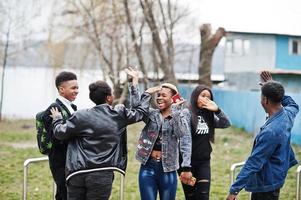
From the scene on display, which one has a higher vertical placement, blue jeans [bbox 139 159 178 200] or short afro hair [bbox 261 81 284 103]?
short afro hair [bbox 261 81 284 103]

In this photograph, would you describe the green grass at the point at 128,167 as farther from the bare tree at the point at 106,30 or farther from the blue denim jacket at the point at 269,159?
the blue denim jacket at the point at 269,159

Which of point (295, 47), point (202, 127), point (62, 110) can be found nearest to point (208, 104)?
point (202, 127)

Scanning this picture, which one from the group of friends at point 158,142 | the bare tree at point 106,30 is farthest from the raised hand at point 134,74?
the bare tree at point 106,30

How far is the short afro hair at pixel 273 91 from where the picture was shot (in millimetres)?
3795

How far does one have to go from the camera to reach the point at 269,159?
150 inches

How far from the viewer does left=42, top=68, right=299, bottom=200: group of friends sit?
151 inches

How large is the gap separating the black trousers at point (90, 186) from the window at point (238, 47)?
2433cm

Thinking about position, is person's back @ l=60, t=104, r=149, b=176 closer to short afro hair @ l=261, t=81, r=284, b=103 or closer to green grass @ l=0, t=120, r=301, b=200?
short afro hair @ l=261, t=81, r=284, b=103

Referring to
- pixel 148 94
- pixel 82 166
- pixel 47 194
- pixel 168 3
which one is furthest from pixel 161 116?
pixel 168 3

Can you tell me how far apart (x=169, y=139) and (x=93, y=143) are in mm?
810

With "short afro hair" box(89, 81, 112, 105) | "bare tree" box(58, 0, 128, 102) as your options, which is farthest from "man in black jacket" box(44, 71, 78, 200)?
"bare tree" box(58, 0, 128, 102)

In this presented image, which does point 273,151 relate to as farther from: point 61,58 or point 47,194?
point 61,58

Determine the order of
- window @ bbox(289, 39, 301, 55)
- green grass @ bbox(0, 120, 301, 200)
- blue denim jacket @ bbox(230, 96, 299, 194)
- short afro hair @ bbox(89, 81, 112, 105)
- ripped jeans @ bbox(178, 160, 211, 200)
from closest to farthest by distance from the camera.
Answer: blue denim jacket @ bbox(230, 96, 299, 194)
short afro hair @ bbox(89, 81, 112, 105)
ripped jeans @ bbox(178, 160, 211, 200)
green grass @ bbox(0, 120, 301, 200)
window @ bbox(289, 39, 301, 55)

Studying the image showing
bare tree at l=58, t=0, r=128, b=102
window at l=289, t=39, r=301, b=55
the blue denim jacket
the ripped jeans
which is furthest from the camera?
window at l=289, t=39, r=301, b=55
